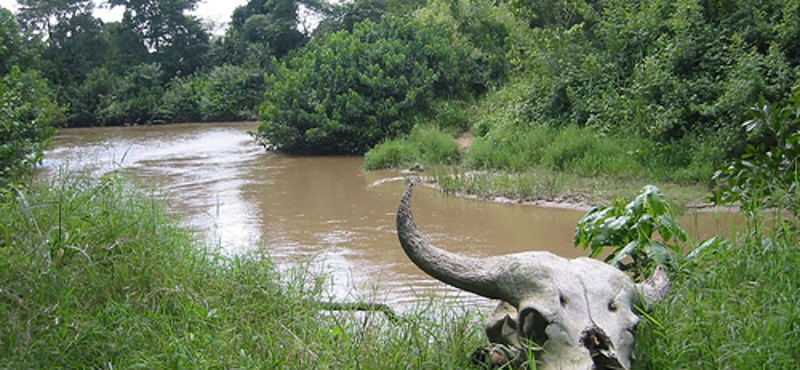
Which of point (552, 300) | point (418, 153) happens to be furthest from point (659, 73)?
point (552, 300)

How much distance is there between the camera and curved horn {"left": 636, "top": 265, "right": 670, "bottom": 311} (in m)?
2.94

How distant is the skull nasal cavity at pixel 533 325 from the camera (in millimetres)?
2633

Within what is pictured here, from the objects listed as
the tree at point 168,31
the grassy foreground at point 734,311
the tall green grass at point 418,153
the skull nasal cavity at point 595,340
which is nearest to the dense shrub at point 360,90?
the tall green grass at point 418,153

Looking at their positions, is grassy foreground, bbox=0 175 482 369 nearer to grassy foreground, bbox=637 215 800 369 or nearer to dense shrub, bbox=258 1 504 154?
grassy foreground, bbox=637 215 800 369

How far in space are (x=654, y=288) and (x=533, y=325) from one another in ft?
2.19

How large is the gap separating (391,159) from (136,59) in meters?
24.2

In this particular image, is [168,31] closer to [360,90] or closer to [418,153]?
[360,90]

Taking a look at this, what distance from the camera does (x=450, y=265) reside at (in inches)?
112

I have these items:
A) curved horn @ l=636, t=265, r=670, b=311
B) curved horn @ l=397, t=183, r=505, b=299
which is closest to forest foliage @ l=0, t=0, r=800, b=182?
curved horn @ l=636, t=265, r=670, b=311

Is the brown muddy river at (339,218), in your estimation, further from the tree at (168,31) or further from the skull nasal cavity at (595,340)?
the tree at (168,31)

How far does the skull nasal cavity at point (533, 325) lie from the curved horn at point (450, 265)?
0.14 metres

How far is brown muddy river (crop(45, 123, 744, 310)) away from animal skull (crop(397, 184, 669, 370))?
0.87m

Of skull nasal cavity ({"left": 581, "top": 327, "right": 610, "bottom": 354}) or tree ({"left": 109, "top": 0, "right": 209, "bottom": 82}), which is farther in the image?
tree ({"left": 109, "top": 0, "right": 209, "bottom": 82})

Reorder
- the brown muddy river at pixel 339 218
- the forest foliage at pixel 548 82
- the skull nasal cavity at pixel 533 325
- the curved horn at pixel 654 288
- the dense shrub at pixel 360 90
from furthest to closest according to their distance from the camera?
the dense shrub at pixel 360 90
the forest foliage at pixel 548 82
the brown muddy river at pixel 339 218
the curved horn at pixel 654 288
the skull nasal cavity at pixel 533 325
